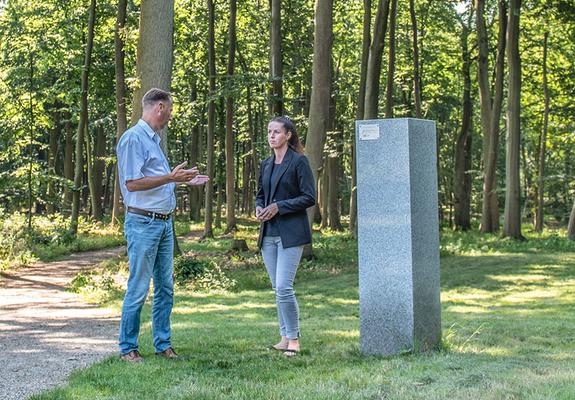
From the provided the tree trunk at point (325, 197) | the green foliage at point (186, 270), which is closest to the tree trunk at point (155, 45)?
the green foliage at point (186, 270)

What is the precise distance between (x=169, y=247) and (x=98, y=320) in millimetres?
4378

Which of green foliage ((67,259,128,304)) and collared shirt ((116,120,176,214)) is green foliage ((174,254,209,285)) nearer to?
green foliage ((67,259,128,304))

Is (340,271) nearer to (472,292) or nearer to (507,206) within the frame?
(472,292)

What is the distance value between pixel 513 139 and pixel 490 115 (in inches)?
190

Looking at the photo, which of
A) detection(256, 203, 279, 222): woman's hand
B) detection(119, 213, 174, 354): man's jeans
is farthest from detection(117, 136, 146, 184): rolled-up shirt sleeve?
detection(256, 203, 279, 222): woman's hand

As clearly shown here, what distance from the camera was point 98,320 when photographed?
413 inches

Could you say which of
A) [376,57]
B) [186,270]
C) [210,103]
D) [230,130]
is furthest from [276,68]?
[230,130]

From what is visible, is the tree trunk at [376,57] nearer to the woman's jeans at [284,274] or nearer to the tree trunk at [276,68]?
the tree trunk at [276,68]

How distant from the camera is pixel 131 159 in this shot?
627cm

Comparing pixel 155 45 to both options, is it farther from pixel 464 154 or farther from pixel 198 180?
pixel 464 154

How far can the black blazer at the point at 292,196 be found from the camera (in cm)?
675

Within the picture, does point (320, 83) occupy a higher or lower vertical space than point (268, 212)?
higher

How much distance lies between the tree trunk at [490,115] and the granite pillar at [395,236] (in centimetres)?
2147

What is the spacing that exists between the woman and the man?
0.78 metres
